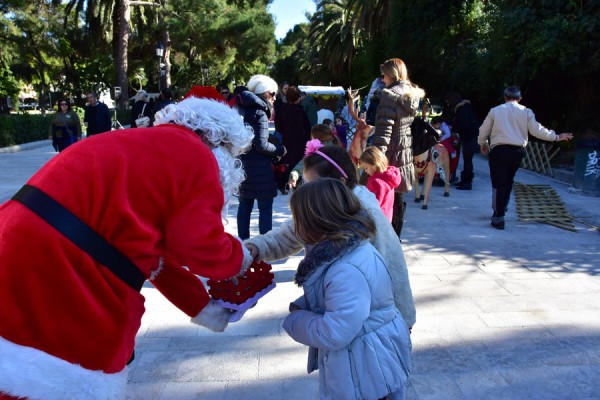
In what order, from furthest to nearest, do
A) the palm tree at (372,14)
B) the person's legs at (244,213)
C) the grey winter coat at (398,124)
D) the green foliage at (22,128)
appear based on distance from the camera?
the palm tree at (372,14) < the green foliage at (22,128) < the person's legs at (244,213) < the grey winter coat at (398,124)

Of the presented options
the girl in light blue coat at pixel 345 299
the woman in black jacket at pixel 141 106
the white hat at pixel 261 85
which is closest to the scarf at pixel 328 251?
the girl in light blue coat at pixel 345 299

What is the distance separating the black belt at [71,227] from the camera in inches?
58.6

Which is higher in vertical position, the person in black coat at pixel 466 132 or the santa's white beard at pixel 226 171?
the santa's white beard at pixel 226 171

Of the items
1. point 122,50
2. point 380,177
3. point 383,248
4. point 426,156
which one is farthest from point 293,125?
point 122,50

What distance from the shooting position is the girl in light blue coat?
1.92 meters

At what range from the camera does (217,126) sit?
1.92 meters

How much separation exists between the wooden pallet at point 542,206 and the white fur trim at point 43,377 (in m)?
6.47

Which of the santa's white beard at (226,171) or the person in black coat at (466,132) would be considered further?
the person in black coat at (466,132)

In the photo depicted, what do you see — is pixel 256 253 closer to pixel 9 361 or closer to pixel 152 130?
pixel 152 130

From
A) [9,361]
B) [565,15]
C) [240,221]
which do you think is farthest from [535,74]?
[9,361]

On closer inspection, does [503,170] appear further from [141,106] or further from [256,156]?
[141,106]

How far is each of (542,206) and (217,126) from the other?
7105mm

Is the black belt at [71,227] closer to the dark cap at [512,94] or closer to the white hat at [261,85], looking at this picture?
the white hat at [261,85]

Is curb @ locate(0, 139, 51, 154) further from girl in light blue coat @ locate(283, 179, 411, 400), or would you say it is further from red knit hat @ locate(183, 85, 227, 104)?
girl in light blue coat @ locate(283, 179, 411, 400)
